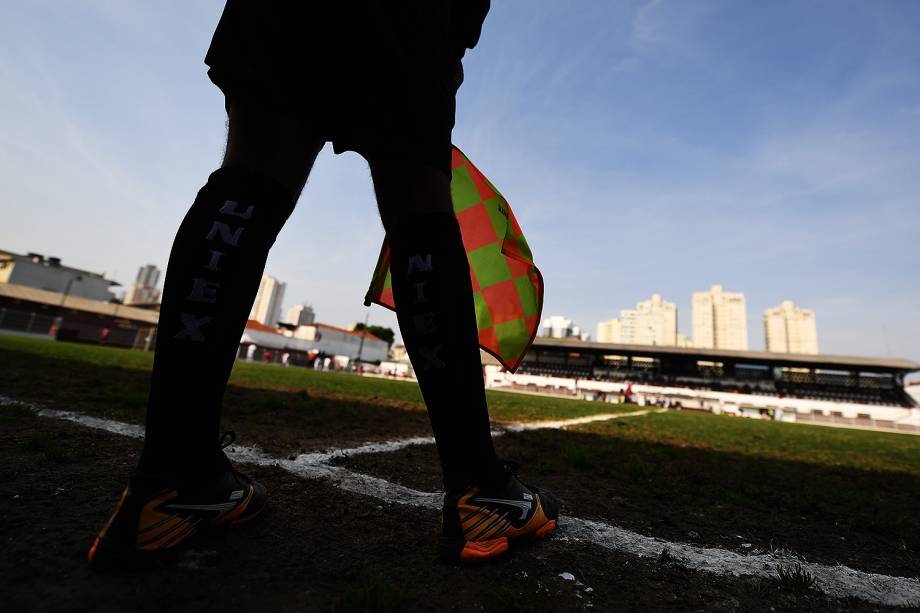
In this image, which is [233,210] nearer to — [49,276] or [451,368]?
[451,368]

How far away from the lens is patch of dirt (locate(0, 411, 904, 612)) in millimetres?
707

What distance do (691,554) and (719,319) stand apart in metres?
94.9

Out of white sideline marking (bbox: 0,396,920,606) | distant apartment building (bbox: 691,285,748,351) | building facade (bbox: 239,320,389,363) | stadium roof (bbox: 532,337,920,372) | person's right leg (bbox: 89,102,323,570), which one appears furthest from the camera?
distant apartment building (bbox: 691,285,748,351)

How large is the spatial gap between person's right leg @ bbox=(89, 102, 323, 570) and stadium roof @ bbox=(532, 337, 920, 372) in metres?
37.9

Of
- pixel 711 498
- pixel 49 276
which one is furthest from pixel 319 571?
pixel 49 276

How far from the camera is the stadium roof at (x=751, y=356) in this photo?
35656mm

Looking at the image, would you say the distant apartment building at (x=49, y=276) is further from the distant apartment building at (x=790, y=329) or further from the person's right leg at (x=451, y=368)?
the distant apartment building at (x=790, y=329)

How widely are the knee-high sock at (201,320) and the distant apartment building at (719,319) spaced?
93.3 metres

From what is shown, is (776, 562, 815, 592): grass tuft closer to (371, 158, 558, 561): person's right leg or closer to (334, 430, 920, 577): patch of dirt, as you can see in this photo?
(334, 430, 920, 577): patch of dirt

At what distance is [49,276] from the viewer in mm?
55938

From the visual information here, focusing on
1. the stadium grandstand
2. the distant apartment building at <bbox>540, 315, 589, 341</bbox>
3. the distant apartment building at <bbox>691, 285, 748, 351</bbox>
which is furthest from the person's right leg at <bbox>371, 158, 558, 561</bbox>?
the distant apartment building at <bbox>691, 285, 748, 351</bbox>

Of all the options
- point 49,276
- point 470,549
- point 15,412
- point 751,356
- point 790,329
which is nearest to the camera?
point 470,549

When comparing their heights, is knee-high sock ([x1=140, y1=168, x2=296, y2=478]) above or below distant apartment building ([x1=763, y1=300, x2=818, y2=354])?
below

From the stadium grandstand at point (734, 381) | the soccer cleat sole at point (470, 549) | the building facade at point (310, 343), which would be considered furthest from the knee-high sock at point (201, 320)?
the building facade at point (310, 343)
